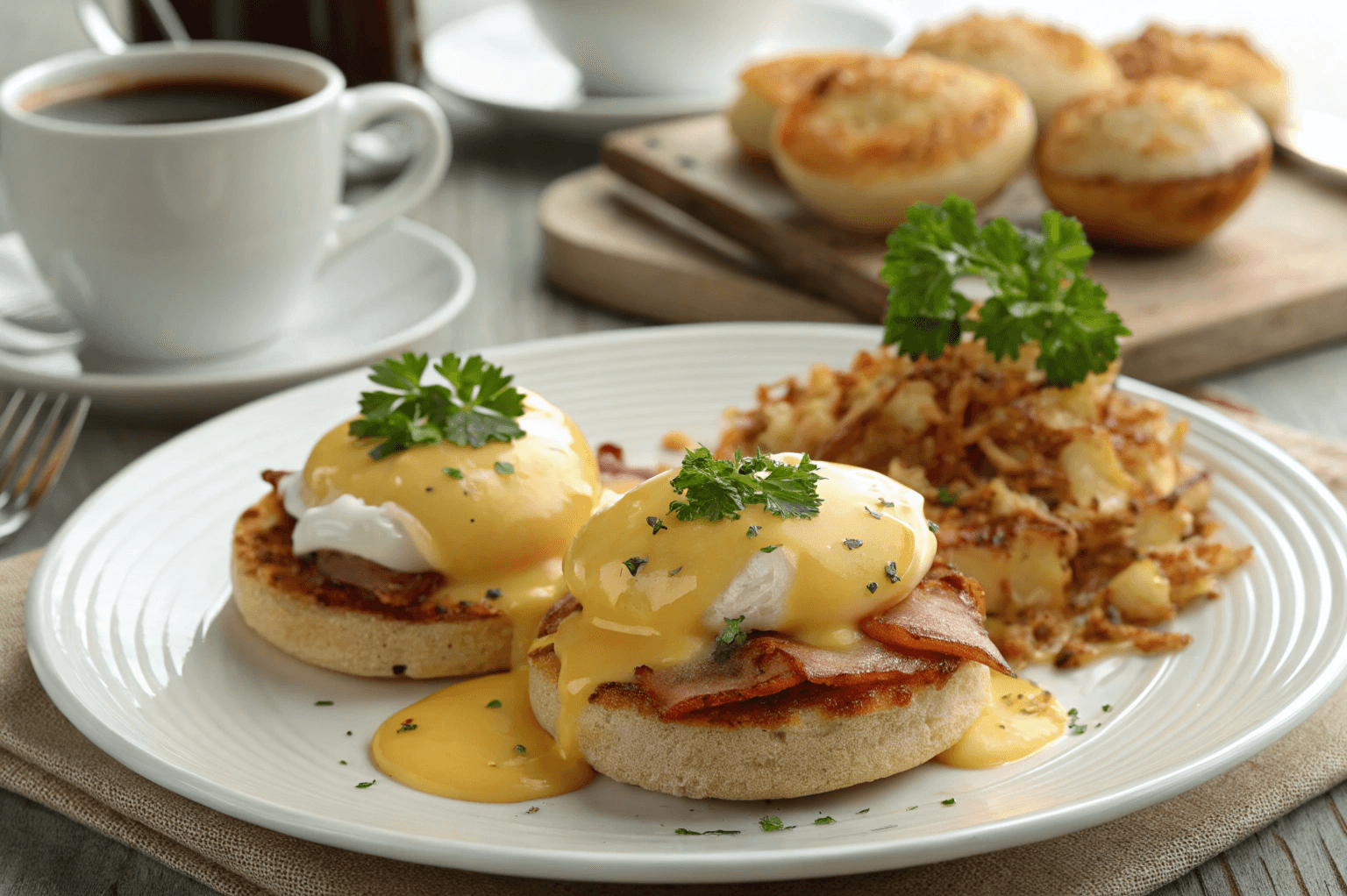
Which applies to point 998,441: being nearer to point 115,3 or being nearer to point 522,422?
point 522,422

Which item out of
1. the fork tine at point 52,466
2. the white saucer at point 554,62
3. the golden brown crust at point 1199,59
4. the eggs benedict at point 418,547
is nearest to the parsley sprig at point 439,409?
the eggs benedict at point 418,547

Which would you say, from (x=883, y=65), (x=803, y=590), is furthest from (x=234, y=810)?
(x=883, y=65)

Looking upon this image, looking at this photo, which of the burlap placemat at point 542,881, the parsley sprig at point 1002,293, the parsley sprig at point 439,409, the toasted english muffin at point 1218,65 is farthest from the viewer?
the toasted english muffin at point 1218,65

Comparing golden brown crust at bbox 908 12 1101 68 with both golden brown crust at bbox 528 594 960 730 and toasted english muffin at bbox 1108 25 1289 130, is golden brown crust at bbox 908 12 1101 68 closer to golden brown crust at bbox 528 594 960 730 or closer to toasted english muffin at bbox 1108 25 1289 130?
toasted english muffin at bbox 1108 25 1289 130

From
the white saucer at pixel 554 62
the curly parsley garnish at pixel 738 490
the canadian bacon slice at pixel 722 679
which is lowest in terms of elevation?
the white saucer at pixel 554 62

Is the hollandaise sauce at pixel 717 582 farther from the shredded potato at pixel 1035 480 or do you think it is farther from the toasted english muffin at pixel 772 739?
the shredded potato at pixel 1035 480

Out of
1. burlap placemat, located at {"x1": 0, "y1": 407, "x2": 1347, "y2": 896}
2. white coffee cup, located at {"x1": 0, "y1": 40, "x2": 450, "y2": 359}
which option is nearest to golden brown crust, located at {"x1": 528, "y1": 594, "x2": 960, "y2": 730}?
burlap placemat, located at {"x1": 0, "y1": 407, "x2": 1347, "y2": 896}

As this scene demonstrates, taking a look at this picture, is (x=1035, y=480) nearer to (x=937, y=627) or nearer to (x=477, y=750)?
(x=937, y=627)
